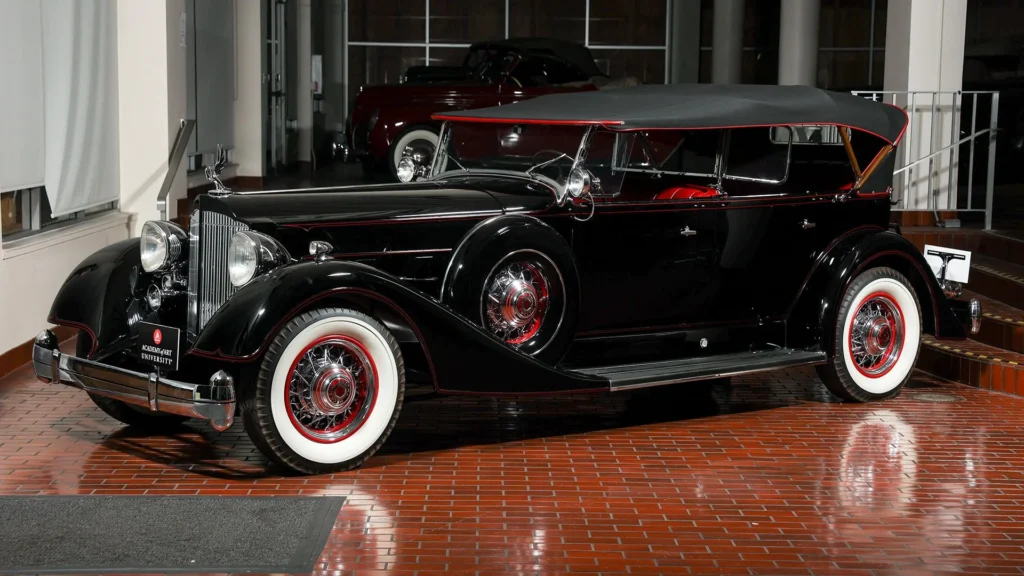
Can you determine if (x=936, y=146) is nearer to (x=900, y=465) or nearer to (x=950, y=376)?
(x=950, y=376)

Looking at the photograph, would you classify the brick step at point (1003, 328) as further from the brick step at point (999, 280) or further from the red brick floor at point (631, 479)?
the red brick floor at point (631, 479)

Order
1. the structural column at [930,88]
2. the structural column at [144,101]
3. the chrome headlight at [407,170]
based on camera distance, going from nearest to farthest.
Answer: the chrome headlight at [407,170] < the structural column at [144,101] < the structural column at [930,88]

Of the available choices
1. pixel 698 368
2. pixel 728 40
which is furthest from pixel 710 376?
pixel 728 40

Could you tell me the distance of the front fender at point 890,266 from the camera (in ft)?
20.6

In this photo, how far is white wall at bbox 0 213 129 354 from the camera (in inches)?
275

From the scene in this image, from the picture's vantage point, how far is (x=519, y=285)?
17.8 ft

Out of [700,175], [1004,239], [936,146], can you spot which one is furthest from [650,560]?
[936,146]

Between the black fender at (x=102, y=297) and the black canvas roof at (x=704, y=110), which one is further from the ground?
the black canvas roof at (x=704, y=110)

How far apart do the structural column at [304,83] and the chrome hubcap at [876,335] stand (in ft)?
42.7

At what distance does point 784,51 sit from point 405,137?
6312 millimetres

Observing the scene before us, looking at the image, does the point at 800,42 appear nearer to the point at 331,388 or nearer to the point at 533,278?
the point at 533,278

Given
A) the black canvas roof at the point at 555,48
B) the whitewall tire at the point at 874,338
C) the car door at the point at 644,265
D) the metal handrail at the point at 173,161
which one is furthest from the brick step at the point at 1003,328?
the black canvas roof at the point at 555,48

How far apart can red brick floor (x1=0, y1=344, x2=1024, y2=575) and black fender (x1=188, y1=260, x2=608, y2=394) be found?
317 mm

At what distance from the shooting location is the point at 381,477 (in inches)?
196
